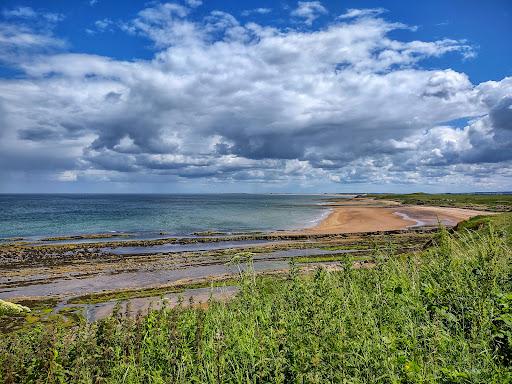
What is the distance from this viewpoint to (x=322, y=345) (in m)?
4.36

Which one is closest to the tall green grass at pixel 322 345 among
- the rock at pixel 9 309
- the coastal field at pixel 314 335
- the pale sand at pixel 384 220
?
the coastal field at pixel 314 335

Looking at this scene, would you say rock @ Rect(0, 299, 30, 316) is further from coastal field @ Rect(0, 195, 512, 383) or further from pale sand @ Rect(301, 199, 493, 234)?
pale sand @ Rect(301, 199, 493, 234)

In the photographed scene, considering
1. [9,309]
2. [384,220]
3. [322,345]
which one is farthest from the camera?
[384,220]

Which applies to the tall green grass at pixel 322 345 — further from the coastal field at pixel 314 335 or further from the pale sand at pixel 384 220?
the pale sand at pixel 384 220

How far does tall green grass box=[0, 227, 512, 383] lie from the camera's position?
3980mm

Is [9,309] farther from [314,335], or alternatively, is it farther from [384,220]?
[384,220]

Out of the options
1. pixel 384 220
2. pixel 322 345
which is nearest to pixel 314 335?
pixel 322 345

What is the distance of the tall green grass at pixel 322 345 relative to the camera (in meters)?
3.98

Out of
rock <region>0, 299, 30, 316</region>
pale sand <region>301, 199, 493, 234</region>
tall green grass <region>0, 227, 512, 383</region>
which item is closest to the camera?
tall green grass <region>0, 227, 512, 383</region>

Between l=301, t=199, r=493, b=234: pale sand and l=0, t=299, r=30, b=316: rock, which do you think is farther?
l=301, t=199, r=493, b=234: pale sand

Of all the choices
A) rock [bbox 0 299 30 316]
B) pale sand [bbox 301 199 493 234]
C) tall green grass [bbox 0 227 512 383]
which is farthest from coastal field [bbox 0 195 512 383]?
pale sand [bbox 301 199 493 234]

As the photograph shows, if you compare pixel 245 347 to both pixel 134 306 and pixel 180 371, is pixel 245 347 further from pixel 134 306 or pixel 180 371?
pixel 134 306

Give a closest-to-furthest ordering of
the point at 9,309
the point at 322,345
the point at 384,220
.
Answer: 1. the point at 322,345
2. the point at 9,309
3. the point at 384,220

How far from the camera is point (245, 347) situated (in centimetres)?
537
